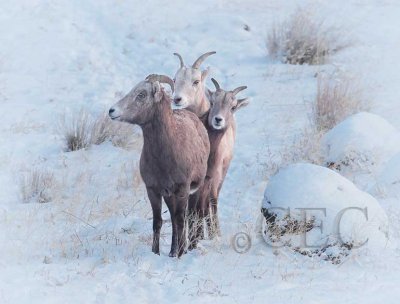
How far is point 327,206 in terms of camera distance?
629cm

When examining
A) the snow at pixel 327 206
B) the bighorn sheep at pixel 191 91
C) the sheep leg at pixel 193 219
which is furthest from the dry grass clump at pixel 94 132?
the snow at pixel 327 206

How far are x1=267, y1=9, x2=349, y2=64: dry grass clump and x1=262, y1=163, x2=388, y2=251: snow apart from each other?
6.18 m

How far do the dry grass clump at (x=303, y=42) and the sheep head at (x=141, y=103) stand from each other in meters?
6.76

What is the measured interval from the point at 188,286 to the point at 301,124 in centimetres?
538

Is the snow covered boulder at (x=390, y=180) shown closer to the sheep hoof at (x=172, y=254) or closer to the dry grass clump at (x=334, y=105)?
the dry grass clump at (x=334, y=105)

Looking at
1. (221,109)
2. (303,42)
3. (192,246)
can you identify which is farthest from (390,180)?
(303,42)

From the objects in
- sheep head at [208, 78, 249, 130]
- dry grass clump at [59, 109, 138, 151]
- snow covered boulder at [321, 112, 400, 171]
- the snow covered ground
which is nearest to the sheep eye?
sheep head at [208, 78, 249, 130]

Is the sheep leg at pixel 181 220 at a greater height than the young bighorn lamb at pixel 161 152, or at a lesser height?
lesser

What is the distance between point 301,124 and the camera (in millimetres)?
10406

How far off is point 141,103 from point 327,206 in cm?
184

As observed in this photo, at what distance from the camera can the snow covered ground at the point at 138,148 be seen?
17.9 ft

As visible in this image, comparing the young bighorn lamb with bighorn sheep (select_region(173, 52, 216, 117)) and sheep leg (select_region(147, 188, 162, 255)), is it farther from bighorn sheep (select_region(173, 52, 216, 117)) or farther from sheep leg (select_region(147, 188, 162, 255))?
bighorn sheep (select_region(173, 52, 216, 117))

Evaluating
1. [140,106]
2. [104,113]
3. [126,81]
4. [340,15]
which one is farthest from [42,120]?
[340,15]

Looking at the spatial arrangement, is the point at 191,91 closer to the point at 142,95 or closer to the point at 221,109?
the point at 221,109
